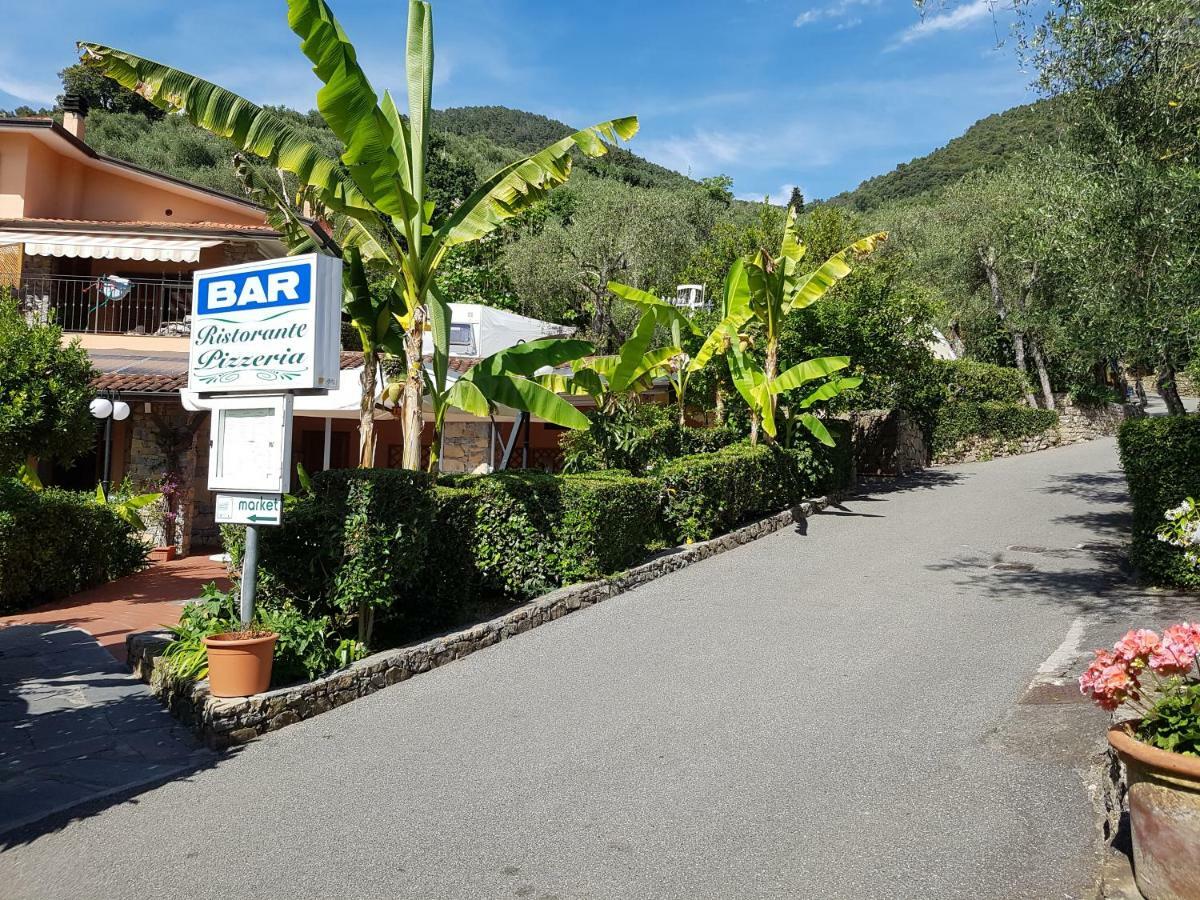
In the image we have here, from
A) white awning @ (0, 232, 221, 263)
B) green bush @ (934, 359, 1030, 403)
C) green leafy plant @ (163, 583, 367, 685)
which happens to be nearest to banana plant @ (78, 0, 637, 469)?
green leafy plant @ (163, 583, 367, 685)

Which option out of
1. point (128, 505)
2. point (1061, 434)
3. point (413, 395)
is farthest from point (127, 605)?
point (1061, 434)

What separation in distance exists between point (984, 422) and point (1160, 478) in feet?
60.5

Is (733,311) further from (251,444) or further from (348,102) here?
(251,444)

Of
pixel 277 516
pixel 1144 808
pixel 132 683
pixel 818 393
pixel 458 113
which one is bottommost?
pixel 132 683

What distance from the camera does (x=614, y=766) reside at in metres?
6.19

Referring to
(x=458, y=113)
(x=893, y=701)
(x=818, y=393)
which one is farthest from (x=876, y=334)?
(x=458, y=113)

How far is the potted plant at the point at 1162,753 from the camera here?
12.4 feet

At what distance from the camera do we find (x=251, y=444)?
7.62m

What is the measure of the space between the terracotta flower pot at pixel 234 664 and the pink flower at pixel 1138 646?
608 centimetres

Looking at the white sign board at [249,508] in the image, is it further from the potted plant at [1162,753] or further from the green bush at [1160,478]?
the green bush at [1160,478]

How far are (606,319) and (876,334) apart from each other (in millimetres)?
15702

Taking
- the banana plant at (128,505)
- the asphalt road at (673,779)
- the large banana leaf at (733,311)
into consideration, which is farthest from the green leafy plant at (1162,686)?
the banana plant at (128,505)

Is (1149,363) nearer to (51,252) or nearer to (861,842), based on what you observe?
(861,842)

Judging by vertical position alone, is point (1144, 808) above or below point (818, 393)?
below
